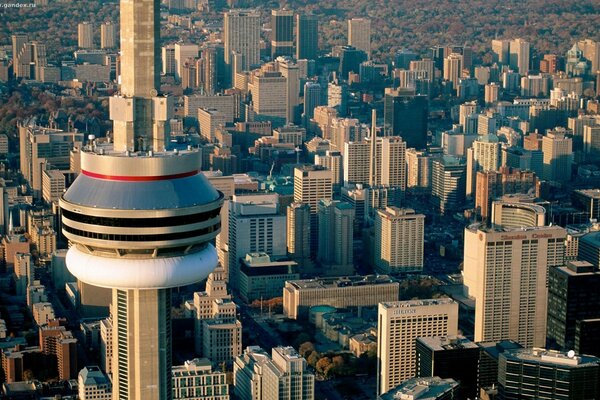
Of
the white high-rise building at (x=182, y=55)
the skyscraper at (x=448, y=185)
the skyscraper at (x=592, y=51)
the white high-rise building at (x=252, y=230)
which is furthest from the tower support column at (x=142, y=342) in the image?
the skyscraper at (x=592, y=51)

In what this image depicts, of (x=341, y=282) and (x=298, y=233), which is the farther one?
(x=298, y=233)

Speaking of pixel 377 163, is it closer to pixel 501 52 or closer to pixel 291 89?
pixel 291 89

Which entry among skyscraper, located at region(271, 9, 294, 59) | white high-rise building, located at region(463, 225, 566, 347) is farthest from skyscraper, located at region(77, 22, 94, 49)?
white high-rise building, located at region(463, 225, 566, 347)

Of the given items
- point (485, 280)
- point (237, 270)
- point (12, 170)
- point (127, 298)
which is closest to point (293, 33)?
point (12, 170)

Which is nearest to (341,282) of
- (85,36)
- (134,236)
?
(134,236)

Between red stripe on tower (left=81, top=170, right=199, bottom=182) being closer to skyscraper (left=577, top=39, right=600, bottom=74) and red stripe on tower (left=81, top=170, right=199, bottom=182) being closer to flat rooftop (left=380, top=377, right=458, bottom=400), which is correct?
flat rooftop (left=380, top=377, right=458, bottom=400)
